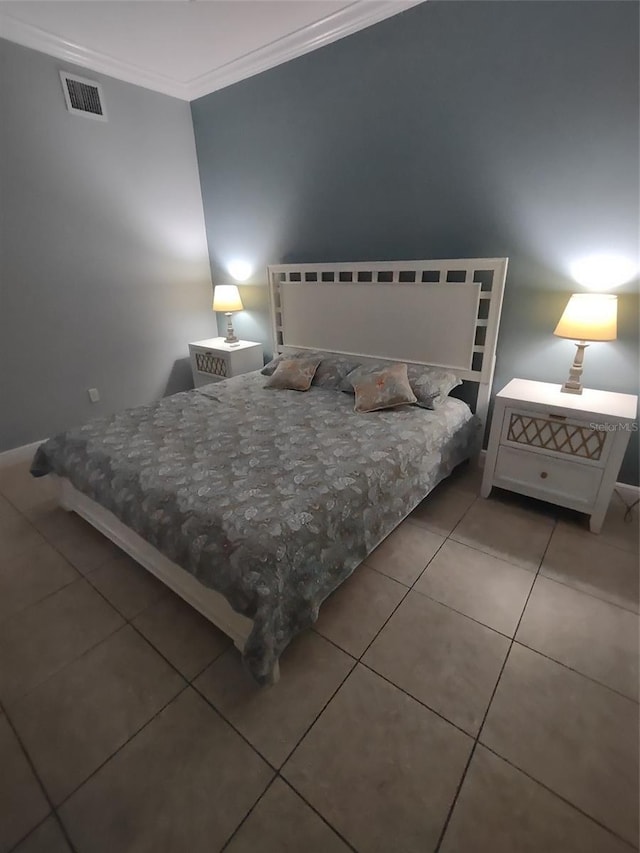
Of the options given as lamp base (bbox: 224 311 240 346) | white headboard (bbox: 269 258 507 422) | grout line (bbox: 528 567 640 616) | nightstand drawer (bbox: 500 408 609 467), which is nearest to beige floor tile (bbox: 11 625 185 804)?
grout line (bbox: 528 567 640 616)

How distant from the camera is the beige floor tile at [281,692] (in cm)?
122

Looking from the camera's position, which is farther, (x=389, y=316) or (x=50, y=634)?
(x=389, y=316)

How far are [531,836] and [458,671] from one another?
1.43 feet

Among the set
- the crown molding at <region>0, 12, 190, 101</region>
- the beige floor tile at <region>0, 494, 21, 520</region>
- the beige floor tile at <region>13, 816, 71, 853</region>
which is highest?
the crown molding at <region>0, 12, 190, 101</region>

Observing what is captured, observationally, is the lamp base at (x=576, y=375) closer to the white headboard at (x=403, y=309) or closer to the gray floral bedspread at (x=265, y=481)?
the white headboard at (x=403, y=309)

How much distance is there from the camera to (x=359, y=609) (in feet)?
5.39

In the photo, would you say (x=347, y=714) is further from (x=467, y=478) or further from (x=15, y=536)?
(x=15, y=536)

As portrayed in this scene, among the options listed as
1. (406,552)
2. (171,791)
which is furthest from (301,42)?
(171,791)

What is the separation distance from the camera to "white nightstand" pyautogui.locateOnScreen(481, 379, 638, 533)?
1.90m

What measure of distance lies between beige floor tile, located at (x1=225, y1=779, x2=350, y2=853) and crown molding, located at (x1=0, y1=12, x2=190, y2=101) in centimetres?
398

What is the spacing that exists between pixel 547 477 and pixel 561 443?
0.21 metres

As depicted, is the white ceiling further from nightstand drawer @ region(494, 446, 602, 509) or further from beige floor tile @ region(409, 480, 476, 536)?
beige floor tile @ region(409, 480, 476, 536)

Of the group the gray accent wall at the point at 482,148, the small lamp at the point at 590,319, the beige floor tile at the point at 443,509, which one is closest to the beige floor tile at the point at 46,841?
the beige floor tile at the point at 443,509

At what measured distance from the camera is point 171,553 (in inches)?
57.1
